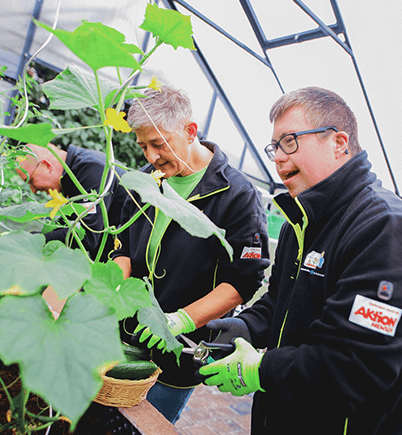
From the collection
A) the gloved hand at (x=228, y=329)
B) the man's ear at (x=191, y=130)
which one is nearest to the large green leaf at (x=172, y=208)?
the gloved hand at (x=228, y=329)

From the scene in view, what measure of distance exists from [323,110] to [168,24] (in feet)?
2.05

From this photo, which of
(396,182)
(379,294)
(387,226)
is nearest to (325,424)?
(379,294)

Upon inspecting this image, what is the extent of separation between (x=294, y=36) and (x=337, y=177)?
4.65 m

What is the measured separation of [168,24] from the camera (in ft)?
A: 1.58

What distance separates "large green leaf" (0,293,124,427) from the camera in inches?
11.8

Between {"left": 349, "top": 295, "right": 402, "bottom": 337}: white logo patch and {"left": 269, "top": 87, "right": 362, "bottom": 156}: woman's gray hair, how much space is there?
0.49m

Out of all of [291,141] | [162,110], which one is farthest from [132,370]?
[162,110]

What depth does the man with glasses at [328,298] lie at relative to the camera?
27.1 inches

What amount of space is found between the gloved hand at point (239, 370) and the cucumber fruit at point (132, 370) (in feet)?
0.52

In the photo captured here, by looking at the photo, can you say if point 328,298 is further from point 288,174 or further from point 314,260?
point 288,174

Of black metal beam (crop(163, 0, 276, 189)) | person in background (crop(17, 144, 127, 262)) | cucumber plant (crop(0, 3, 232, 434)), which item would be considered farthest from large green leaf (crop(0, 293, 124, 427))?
black metal beam (crop(163, 0, 276, 189))

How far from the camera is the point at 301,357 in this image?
78 cm

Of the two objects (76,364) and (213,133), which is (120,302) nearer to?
(76,364)

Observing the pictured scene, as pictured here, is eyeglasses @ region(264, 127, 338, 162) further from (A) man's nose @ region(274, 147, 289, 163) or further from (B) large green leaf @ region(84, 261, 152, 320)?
(B) large green leaf @ region(84, 261, 152, 320)
